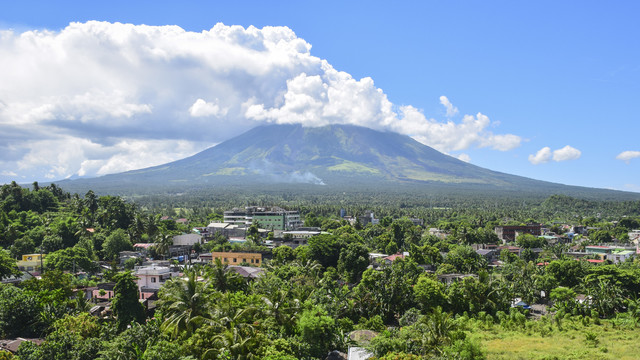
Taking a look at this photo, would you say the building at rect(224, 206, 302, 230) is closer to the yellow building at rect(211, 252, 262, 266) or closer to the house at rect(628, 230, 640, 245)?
Result: the yellow building at rect(211, 252, 262, 266)

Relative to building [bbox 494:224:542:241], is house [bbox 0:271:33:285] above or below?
below

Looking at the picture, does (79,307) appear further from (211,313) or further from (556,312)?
(556,312)

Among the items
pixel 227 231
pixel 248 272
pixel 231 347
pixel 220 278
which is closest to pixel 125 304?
pixel 220 278

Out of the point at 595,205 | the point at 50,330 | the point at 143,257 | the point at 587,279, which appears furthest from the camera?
the point at 595,205

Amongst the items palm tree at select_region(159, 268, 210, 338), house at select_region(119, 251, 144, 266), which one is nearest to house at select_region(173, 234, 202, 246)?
house at select_region(119, 251, 144, 266)

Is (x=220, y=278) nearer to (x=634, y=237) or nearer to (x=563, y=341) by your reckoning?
(x=563, y=341)

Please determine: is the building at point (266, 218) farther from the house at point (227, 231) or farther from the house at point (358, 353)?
the house at point (358, 353)

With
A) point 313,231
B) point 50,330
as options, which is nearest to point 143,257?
point 50,330

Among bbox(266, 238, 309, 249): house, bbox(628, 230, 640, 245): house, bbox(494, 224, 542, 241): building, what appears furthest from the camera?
bbox(494, 224, 542, 241): building
